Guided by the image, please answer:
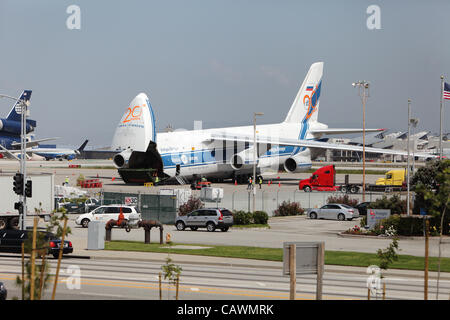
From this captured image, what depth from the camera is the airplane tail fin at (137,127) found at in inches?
2480

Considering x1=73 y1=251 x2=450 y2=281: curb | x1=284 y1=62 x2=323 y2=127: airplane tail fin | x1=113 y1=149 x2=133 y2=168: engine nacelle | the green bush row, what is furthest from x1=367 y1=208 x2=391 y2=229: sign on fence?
x1=284 y1=62 x2=323 y2=127: airplane tail fin

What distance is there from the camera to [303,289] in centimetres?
2012

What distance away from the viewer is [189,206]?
48.2 m

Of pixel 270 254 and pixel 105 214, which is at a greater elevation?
pixel 105 214

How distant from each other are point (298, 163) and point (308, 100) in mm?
12037

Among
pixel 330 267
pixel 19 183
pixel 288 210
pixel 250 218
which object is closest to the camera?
pixel 330 267

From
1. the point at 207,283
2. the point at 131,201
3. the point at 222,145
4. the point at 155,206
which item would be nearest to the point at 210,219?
the point at 155,206

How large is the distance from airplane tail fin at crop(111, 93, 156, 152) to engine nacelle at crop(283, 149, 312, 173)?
18544 millimetres

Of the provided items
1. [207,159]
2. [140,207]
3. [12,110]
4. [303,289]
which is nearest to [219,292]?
[303,289]

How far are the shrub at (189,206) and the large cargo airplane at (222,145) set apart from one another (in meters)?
7.66

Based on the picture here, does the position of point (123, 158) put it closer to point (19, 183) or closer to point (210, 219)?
point (210, 219)

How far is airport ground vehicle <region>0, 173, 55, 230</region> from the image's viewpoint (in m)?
40.5
